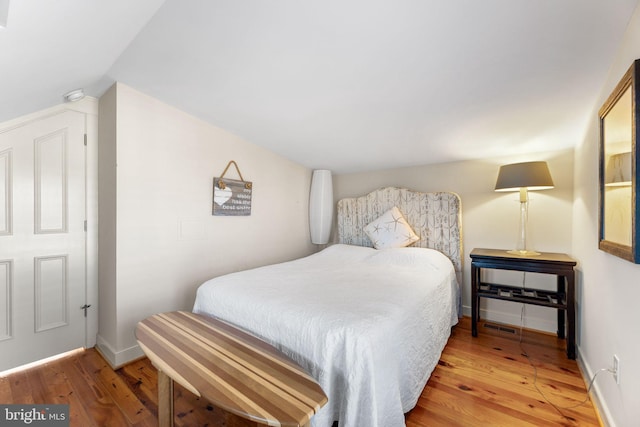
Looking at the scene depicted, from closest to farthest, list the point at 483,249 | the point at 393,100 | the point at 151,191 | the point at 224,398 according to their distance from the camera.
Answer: the point at 224,398 → the point at 393,100 → the point at 151,191 → the point at 483,249

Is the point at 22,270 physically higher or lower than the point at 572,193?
lower

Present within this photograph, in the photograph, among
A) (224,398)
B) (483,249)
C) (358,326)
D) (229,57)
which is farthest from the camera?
(483,249)

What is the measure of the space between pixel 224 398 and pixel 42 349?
Answer: 224 centimetres

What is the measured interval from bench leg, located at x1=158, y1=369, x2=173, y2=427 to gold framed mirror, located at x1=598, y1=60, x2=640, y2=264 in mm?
2135

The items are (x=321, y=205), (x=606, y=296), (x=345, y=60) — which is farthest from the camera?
(x=321, y=205)

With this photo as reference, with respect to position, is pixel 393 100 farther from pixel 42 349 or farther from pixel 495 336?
pixel 42 349

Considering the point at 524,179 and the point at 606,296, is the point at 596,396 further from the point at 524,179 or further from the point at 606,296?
the point at 524,179

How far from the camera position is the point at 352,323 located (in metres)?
1.30

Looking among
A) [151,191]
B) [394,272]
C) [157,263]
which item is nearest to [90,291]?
[157,263]

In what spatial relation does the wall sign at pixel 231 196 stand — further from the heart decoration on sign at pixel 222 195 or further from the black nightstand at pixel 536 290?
the black nightstand at pixel 536 290

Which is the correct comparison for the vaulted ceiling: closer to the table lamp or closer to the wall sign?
the table lamp

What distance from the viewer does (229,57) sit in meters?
1.78

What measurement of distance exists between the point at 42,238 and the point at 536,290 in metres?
4.25

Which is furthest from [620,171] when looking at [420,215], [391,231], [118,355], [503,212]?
[118,355]
